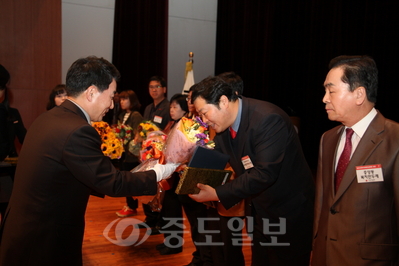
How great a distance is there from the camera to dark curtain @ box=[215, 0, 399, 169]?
6.39m

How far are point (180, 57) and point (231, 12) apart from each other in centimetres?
153

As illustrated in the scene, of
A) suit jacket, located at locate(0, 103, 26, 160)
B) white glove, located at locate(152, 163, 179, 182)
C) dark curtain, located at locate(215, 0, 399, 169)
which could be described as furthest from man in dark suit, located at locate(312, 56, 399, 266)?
dark curtain, located at locate(215, 0, 399, 169)

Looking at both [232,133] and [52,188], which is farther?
[232,133]

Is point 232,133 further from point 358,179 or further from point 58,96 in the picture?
point 58,96

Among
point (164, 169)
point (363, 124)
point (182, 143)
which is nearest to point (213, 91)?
point (182, 143)

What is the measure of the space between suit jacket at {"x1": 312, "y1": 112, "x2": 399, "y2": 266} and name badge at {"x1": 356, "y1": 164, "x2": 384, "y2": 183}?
0.05 feet

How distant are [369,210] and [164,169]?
108 cm

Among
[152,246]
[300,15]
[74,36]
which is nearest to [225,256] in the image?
[152,246]

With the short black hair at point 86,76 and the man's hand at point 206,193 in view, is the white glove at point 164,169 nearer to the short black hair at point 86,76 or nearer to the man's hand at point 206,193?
the man's hand at point 206,193

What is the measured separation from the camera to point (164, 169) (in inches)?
83.0

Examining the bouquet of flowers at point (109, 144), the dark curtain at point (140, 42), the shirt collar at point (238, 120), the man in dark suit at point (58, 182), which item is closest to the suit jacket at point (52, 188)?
the man in dark suit at point (58, 182)

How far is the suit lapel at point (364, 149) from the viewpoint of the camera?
1.54 m

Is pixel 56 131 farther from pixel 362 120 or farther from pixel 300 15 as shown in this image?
pixel 300 15

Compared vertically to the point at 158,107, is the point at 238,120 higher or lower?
higher
